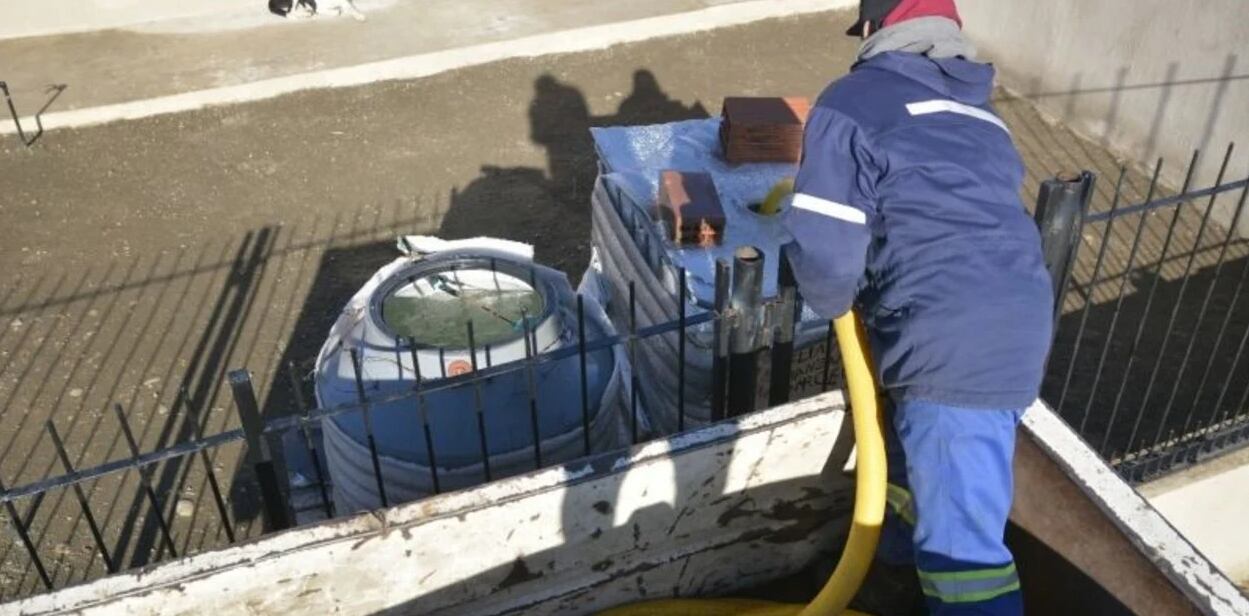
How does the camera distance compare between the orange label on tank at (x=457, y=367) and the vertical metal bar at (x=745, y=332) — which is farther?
the orange label on tank at (x=457, y=367)

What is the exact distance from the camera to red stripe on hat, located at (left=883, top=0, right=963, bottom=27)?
113 inches

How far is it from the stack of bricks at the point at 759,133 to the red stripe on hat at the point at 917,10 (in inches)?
75.0

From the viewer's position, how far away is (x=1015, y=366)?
286 cm

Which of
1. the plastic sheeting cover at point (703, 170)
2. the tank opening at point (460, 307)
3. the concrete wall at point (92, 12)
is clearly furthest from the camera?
the concrete wall at point (92, 12)

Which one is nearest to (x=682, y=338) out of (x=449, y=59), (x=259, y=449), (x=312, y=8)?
(x=259, y=449)

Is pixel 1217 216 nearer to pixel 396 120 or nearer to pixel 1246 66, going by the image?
pixel 1246 66

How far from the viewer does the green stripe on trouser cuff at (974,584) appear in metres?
2.88

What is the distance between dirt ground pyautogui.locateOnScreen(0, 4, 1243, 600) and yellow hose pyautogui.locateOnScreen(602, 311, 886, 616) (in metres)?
3.38

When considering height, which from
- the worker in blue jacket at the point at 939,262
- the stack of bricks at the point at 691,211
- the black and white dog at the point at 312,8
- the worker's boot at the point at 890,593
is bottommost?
the black and white dog at the point at 312,8

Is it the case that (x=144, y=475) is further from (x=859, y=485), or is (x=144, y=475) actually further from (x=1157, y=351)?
(x=1157, y=351)

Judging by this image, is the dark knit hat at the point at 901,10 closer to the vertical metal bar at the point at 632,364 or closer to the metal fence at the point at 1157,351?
the vertical metal bar at the point at 632,364

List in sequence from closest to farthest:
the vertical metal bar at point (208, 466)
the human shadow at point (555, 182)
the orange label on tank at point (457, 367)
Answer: the vertical metal bar at point (208, 466)
the orange label on tank at point (457, 367)
the human shadow at point (555, 182)

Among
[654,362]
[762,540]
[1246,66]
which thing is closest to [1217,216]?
[1246,66]

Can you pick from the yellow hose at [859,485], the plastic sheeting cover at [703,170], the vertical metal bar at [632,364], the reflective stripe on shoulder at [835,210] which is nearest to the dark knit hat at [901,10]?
the reflective stripe on shoulder at [835,210]
